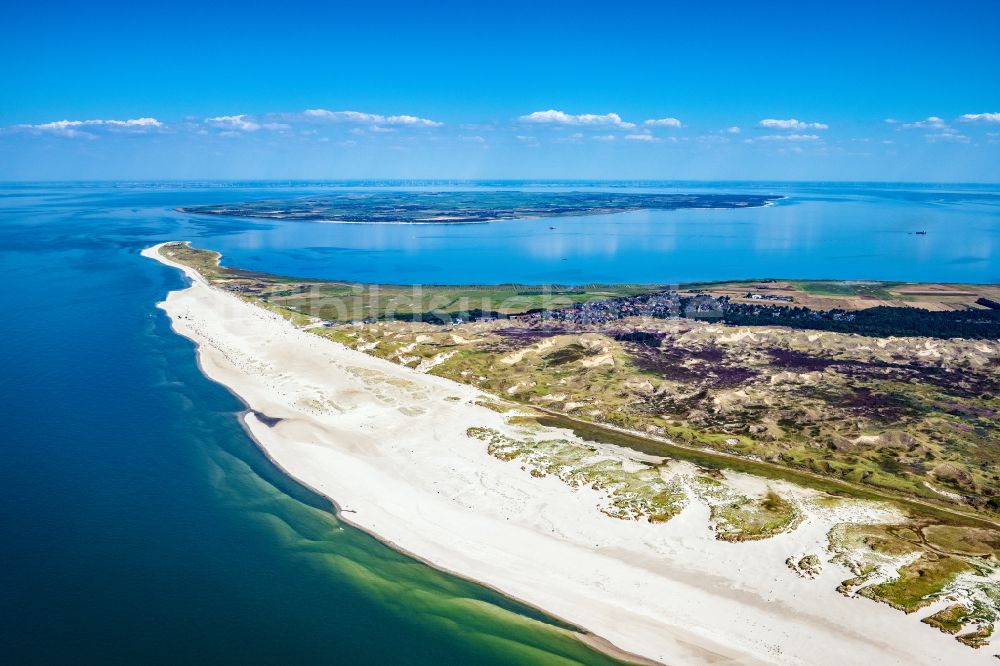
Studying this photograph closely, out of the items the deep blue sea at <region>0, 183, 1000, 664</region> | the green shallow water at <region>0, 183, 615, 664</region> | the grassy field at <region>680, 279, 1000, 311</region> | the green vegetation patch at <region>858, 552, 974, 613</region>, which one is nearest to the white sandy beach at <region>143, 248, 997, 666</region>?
the green vegetation patch at <region>858, 552, 974, 613</region>

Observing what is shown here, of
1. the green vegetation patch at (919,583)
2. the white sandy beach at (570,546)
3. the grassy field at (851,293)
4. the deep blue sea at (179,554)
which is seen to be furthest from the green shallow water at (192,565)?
the grassy field at (851,293)

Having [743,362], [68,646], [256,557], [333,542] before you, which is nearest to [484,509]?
[333,542]

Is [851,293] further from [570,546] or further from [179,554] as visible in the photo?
[179,554]

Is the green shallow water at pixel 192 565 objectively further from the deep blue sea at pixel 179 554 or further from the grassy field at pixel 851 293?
the grassy field at pixel 851 293

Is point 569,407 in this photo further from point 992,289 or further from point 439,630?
point 992,289

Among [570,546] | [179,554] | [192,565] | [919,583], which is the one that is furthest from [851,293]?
[179,554]

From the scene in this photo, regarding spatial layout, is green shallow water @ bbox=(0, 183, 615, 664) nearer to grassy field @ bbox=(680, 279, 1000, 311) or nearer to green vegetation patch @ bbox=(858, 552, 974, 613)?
green vegetation patch @ bbox=(858, 552, 974, 613)

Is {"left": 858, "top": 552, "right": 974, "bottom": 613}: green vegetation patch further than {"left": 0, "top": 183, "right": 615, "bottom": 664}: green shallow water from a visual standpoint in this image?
Yes

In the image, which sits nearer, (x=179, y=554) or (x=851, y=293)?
(x=179, y=554)

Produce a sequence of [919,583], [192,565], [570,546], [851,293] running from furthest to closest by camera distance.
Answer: [851,293], [570,546], [192,565], [919,583]
